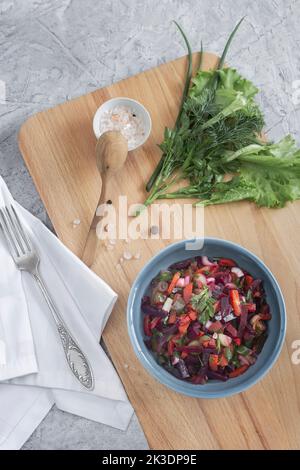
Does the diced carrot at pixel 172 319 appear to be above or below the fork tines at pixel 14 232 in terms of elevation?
below

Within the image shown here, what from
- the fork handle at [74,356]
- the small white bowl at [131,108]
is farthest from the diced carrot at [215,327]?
the small white bowl at [131,108]

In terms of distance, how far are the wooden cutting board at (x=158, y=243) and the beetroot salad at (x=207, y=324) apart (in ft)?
0.28

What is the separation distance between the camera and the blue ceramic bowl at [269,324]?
142 cm

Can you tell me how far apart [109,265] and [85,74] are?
828mm

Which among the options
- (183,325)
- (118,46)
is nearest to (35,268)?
(183,325)

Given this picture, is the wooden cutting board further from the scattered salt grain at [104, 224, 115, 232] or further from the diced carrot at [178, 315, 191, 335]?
the diced carrot at [178, 315, 191, 335]

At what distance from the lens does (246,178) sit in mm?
1613

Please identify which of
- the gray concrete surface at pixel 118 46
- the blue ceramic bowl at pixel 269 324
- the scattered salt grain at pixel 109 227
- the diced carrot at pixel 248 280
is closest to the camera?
the blue ceramic bowl at pixel 269 324

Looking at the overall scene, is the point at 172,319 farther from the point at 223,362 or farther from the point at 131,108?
the point at 131,108

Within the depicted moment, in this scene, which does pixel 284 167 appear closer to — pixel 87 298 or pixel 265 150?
pixel 265 150

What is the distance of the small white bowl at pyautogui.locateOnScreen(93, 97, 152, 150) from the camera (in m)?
1.67

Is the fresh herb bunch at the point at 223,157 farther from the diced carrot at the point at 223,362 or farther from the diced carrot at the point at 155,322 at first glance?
the diced carrot at the point at 223,362

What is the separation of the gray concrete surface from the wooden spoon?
0.45 meters
